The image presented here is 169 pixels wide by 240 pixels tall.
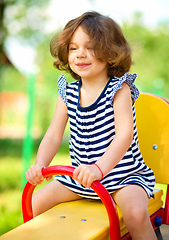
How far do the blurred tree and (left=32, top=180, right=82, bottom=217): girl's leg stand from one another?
7.42 meters

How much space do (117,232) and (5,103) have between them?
2.23 m

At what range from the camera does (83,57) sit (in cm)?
117

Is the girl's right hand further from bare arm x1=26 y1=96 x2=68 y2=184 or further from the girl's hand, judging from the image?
bare arm x1=26 y1=96 x2=68 y2=184

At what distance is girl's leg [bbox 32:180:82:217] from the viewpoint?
1.19 meters

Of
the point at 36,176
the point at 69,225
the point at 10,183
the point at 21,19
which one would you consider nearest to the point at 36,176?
the point at 36,176

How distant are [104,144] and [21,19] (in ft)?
26.4

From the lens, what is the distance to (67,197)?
1.21m

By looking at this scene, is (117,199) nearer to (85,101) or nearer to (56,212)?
(56,212)

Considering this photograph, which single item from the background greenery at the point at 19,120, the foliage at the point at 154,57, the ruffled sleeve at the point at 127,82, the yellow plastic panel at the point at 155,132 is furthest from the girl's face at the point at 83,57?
the foliage at the point at 154,57

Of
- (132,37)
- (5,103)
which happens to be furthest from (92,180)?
(5,103)

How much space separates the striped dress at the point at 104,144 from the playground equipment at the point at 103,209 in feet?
0.28

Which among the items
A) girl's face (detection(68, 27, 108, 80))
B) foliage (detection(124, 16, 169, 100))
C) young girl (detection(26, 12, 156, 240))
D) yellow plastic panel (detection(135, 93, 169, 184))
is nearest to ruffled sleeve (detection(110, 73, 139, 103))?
young girl (detection(26, 12, 156, 240))

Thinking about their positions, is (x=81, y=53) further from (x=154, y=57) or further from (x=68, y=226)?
(x=154, y=57)

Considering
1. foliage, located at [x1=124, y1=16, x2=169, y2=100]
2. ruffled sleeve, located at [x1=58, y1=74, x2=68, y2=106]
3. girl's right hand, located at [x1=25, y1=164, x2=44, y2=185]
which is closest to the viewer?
girl's right hand, located at [x1=25, y1=164, x2=44, y2=185]
